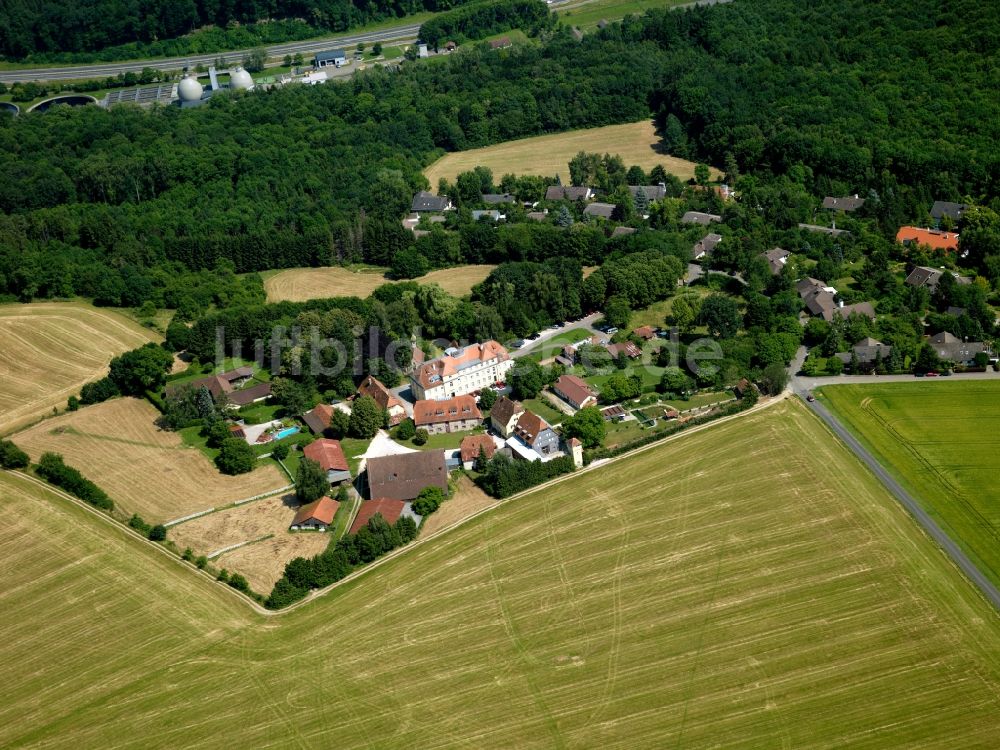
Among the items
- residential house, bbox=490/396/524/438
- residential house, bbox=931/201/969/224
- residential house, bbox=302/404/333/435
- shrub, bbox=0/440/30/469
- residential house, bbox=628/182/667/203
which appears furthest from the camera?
residential house, bbox=628/182/667/203

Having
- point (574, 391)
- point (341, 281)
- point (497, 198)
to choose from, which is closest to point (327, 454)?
point (574, 391)

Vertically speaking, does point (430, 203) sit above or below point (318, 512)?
above

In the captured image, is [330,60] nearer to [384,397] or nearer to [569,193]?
[569,193]

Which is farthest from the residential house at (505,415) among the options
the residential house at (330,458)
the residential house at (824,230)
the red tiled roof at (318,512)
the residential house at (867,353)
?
the residential house at (824,230)

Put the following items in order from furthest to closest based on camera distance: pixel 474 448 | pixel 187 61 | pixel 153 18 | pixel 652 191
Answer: pixel 153 18, pixel 187 61, pixel 652 191, pixel 474 448

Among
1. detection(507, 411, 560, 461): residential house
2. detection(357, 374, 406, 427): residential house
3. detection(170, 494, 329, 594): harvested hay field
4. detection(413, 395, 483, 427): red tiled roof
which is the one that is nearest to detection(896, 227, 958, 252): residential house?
detection(507, 411, 560, 461): residential house

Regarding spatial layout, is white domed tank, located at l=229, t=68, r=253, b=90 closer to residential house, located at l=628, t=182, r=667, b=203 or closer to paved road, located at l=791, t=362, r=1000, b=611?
residential house, located at l=628, t=182, r=667, b=203

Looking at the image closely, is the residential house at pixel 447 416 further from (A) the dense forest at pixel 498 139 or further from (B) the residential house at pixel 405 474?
(A) the dense forest at pixel 498 139
